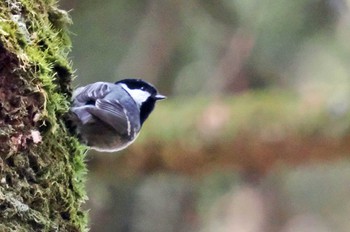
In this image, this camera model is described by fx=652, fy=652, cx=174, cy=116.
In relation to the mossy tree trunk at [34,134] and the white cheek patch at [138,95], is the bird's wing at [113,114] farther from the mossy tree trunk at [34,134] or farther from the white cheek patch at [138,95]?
the mossy tree trunk at [34,134]

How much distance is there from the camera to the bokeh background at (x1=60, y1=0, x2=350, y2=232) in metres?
3.26

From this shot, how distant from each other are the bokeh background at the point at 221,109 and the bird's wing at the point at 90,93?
3.88 ft

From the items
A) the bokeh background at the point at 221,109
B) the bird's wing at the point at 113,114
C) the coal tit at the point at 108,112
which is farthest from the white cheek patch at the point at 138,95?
the bokeh background at the point at 221,109

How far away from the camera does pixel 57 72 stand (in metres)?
1.60

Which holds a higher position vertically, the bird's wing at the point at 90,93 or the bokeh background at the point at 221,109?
the bokeh background at the point at 221,109

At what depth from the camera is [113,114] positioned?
212 cm

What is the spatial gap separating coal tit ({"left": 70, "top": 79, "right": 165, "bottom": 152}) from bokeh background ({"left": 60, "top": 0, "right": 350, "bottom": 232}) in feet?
2.86

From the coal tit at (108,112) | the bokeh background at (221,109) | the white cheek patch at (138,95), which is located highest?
the bokeh background at (221,109)

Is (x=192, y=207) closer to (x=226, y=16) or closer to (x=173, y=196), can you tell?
(x=173, y=196)

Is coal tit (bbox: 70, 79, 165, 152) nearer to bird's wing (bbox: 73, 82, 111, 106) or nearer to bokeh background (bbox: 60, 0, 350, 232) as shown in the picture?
bird's wing (bbox: 73, 82, 111, 106)

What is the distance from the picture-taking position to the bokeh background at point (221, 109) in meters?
3.26

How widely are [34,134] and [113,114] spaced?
0.69 metres

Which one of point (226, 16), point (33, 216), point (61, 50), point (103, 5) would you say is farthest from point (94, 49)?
point (33, 216)

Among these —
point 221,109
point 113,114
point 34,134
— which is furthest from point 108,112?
point 221,109
